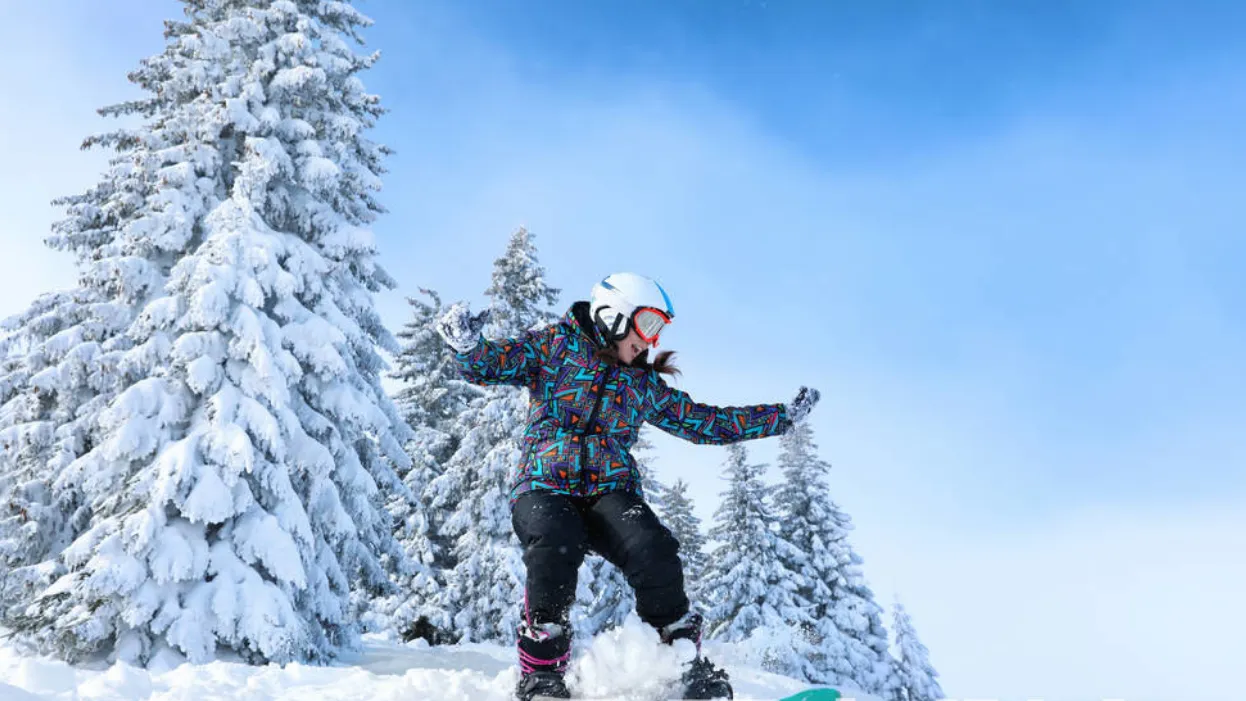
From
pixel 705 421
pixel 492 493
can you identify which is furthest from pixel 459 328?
pixel 492 493

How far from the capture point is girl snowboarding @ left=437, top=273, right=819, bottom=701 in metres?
3.70

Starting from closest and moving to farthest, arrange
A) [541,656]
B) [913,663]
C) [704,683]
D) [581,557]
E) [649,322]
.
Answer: [704,683] → [541,656] → [581,557] → [649,322] → [913,663]

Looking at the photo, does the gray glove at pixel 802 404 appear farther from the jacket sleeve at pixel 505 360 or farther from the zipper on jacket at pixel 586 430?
the jacket sleeve at pixel 505 360

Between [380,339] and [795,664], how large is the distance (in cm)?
1374

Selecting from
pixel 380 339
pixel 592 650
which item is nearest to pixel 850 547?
pixel 380 339

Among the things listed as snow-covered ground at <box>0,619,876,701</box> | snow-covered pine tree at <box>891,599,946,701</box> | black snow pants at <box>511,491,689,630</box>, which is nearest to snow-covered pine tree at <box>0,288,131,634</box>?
snow-covered ground at <box>0,619,876,701</box>

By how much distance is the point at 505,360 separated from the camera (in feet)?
14.0

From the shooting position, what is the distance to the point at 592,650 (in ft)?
12.4

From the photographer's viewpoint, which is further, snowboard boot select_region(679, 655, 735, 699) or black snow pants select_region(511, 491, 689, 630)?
black snow pants select_region(511, 491, 689, 630)

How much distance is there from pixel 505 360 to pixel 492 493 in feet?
44.7

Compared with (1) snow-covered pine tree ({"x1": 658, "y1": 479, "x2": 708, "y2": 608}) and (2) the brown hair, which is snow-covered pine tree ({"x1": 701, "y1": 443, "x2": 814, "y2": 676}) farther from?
(2) the brown hair

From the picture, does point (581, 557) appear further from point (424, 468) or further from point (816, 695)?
point (424, 468)

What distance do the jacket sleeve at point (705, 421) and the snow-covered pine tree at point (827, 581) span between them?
20.2 meters

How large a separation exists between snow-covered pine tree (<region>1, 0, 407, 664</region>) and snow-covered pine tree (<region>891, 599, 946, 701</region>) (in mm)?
18516
